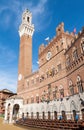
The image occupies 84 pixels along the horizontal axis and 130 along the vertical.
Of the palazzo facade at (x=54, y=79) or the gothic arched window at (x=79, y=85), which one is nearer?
the gothic arched window at (x=79, y=85)

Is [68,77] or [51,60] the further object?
[51,60]

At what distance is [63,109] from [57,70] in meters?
8.01

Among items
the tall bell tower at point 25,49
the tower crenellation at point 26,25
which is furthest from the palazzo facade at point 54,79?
the tower crenellation at point 26,25

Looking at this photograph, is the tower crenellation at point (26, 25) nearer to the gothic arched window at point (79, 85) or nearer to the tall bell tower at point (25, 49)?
the tall bell tower at point (25, 49)

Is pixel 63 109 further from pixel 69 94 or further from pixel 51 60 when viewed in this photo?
pixel 51 60

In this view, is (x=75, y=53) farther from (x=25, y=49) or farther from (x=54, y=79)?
(x=25, y=49)

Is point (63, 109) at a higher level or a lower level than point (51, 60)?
lower

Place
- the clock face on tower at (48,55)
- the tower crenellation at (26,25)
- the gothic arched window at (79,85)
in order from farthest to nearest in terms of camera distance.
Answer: the tower crenellation at (26,25) → the clock face on tower at (48,55) → the gothic arched window at (79,85)

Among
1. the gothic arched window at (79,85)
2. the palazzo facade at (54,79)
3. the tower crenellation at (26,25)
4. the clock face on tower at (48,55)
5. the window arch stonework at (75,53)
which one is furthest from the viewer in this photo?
the tower crenellation at (26,25)

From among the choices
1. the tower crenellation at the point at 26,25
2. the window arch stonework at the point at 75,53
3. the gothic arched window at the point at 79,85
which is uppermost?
the tower crenellation at the point at 26,25

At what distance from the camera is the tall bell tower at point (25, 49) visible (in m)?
44.6

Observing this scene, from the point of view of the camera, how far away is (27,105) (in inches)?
1547

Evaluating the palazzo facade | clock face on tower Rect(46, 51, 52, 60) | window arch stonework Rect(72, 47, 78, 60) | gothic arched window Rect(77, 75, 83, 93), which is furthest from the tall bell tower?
gothic arched window Rect(77, 75, 83, 93)

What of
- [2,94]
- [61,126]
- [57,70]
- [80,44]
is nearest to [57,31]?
[57,70]
